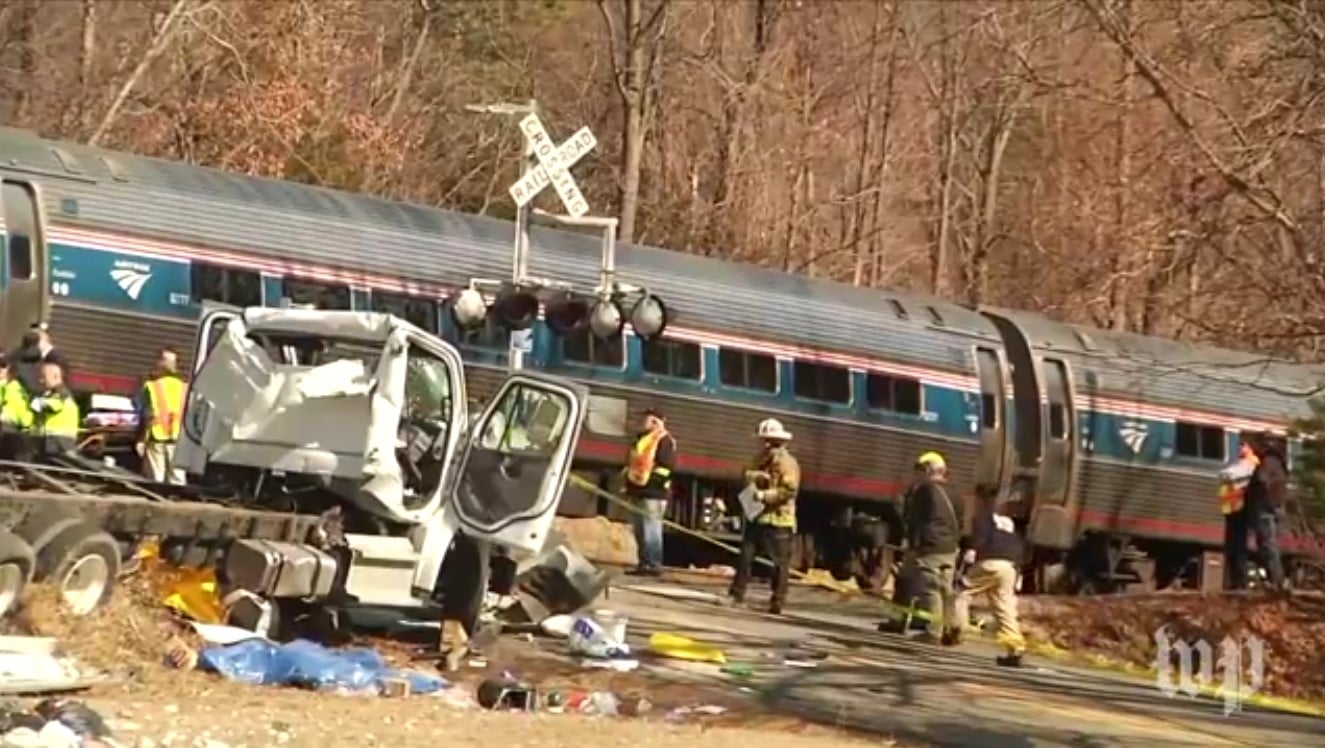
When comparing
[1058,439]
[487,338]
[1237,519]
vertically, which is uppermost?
[487,338]

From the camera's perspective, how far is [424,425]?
1534cm

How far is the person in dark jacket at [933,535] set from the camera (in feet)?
60.7

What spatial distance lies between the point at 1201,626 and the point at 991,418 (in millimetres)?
7767

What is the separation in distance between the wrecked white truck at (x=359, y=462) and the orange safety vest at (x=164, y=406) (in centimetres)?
292

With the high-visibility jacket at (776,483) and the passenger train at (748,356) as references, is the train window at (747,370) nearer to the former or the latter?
the passenger train at (748,356)

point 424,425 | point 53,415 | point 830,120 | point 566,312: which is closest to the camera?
point 424,425

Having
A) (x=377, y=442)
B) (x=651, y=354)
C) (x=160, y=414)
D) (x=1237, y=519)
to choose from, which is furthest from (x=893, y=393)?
(x=377, y=442)

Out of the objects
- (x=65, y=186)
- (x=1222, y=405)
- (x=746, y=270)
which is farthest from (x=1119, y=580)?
(x=65, y=186)

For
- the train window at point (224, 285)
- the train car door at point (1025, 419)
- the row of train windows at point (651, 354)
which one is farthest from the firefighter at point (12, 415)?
the train car door at point (1025, 419)

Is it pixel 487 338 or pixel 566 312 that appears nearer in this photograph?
pixel 566 312

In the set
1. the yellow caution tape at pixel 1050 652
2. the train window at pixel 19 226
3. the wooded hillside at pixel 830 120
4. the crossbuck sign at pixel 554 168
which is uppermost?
the wooded hillside at pixel 830 120

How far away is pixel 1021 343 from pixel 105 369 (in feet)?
43.5

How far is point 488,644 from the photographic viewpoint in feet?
50.4

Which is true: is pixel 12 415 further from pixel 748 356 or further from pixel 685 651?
pixel 748 356
